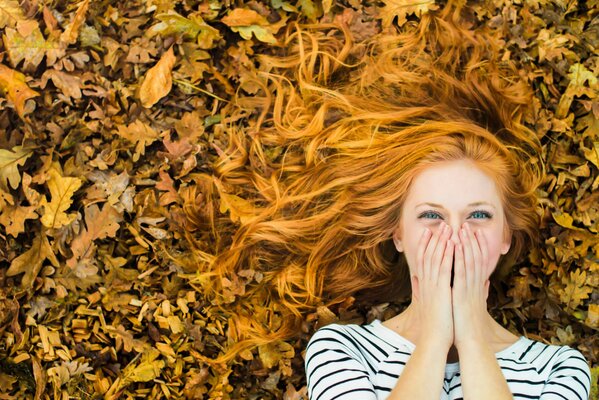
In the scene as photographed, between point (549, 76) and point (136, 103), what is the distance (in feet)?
7.55

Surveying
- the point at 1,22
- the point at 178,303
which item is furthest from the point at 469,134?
the point at 1,22

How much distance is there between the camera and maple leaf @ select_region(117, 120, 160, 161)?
13.1ft

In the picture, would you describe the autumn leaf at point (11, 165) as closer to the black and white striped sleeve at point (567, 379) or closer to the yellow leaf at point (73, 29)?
the yellow leaf at point (73, 29)

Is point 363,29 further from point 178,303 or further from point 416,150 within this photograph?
point 178,303

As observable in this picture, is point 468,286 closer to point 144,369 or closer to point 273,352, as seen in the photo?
point 273,352

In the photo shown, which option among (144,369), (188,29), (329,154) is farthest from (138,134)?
(144,369)

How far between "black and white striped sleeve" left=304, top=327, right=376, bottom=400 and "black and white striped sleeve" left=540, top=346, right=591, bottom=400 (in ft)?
2.65

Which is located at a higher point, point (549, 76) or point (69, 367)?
point (549, 76)

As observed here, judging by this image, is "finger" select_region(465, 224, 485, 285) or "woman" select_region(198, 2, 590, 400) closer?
"finger" select_region(465, 224, 485, 285)

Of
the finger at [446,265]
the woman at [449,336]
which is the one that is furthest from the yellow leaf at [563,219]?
the finger at [446,265]

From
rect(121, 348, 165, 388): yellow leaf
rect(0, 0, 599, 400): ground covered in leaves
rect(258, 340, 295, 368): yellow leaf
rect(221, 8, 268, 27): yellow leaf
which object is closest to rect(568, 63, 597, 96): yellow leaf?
rect(0, 0, 599, 400): ground covered in leaves

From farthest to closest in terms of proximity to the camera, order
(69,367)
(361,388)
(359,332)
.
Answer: (69,367), (359,332), (361,388)

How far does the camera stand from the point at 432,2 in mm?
4070

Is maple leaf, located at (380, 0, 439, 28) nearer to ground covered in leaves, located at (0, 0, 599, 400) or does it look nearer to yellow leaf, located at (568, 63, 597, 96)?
ground covered in leaves, located at (0, 0, 599, 400)
